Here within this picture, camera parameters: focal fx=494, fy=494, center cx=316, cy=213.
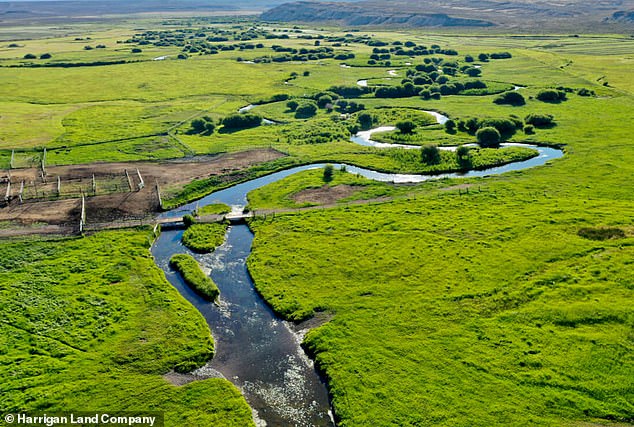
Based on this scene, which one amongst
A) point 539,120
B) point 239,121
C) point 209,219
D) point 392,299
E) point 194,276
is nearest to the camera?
point 392,299

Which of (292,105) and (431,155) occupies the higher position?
(292,105)

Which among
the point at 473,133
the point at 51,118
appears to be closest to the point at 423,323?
the point at 473,133

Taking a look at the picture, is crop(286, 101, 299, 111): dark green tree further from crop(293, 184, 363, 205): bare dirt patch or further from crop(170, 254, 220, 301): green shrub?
crop(170, 254, 220, 301): green shrub

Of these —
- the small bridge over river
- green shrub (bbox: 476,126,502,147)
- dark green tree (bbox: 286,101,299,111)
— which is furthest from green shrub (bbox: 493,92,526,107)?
the small bridge over river

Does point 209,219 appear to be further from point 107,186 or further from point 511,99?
point 511,99

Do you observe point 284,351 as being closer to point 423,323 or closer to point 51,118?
point 423,323

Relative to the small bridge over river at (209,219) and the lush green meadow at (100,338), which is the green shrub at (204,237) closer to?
the small bridge over river at (209,219)

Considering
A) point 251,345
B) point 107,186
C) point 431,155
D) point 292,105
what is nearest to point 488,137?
point 431,155
